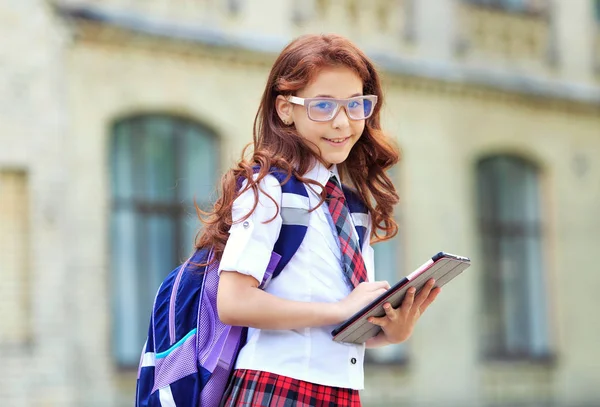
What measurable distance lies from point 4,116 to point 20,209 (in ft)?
2.79

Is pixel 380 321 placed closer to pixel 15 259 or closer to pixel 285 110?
pixel 285 110

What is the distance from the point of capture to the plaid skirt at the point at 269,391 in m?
3.12

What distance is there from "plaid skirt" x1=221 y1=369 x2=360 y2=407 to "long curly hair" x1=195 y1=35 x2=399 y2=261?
1.07ft

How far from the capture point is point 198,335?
3.18 m

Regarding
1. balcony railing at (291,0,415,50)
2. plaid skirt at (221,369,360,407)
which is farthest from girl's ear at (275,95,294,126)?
balcony railing at (291,0,415,50)

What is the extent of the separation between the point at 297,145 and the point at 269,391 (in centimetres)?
63

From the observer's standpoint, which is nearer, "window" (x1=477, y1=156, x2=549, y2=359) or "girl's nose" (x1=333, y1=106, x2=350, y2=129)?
"girl's nose" (x1=333, y1=106, x2=350, y2=129)

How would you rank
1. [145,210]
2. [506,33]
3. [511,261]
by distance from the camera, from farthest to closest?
[506,33] < [511,261] < [145,210]

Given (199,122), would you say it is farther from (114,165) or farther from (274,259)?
(274,259)

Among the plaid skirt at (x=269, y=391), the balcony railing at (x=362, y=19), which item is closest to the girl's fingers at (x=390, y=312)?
the plaid skirt at (x=269, y=391)

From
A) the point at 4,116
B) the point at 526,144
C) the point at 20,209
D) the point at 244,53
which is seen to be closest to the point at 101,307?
the point at 20,209

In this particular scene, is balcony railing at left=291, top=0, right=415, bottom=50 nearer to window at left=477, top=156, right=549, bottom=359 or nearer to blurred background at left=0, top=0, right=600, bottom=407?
blurred background at left=0, top=0, right=600, bottom=407

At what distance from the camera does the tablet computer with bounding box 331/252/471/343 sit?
10.1 feet

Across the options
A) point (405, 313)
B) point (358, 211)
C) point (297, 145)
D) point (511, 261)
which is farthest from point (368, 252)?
point (511, 261)
